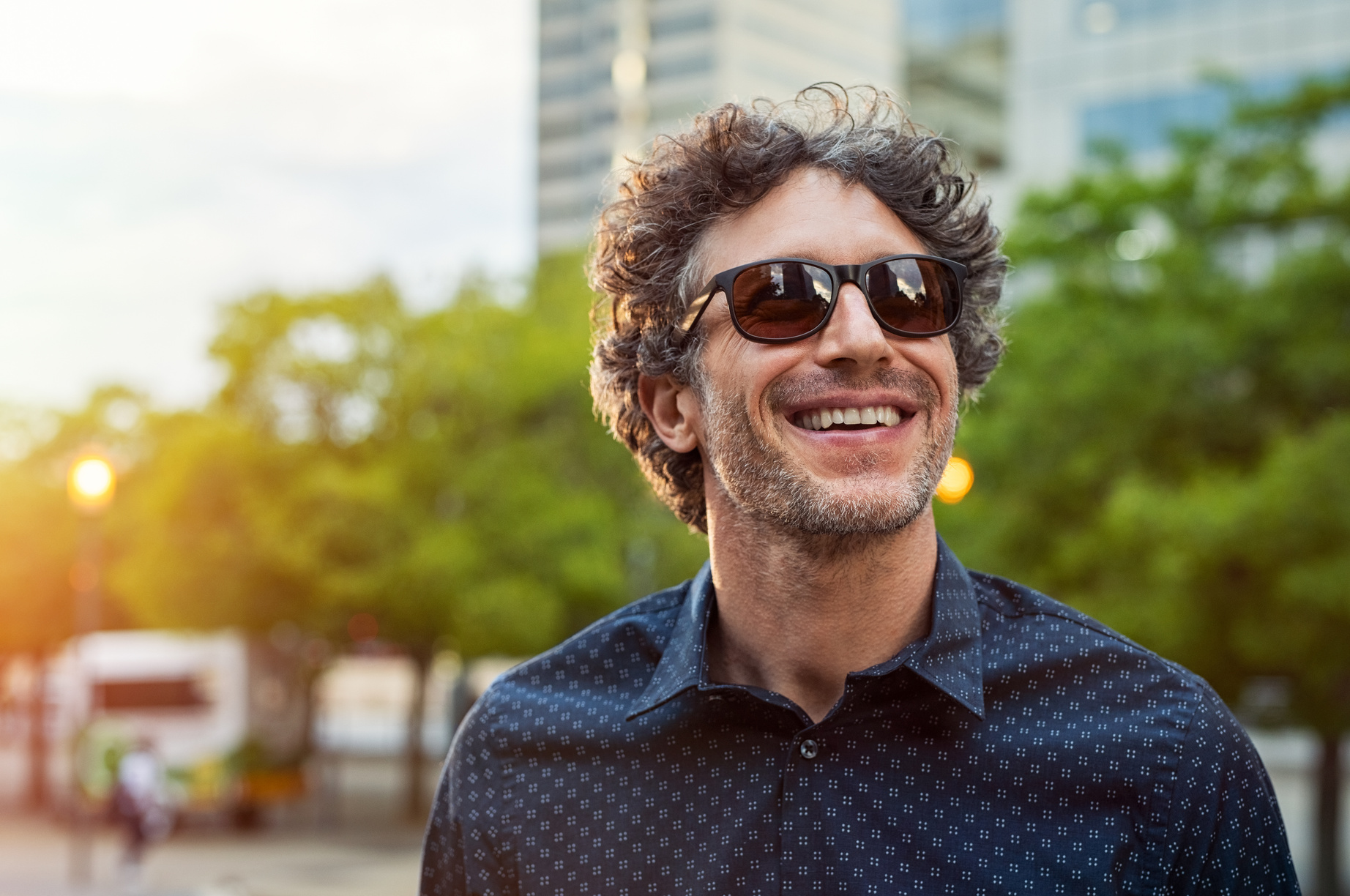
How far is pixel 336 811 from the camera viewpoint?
27.0 meters

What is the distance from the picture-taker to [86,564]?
55.0 ft

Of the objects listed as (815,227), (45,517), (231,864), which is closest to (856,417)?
(815,227)

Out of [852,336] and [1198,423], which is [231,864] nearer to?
[1198,423]

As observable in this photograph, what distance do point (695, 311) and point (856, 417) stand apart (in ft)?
1.21

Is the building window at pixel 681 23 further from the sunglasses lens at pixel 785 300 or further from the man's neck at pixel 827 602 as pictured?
the man's neck at pixel 827 602

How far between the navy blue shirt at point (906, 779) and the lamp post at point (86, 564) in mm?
11965

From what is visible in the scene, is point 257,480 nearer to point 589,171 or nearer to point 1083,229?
point 1083,229

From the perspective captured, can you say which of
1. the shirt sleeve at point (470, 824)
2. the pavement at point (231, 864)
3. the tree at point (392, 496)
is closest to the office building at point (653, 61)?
the tree at point (392, 496)

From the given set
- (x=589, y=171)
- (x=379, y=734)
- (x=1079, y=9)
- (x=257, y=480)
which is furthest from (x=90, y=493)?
(x=589, y=171)

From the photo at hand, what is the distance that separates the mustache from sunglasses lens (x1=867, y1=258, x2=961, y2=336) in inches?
3.1

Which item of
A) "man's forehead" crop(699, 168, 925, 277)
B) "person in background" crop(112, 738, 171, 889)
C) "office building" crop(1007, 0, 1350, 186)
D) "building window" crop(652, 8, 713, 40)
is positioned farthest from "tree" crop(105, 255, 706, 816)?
"building window" crop(652, 8, 713, 40)

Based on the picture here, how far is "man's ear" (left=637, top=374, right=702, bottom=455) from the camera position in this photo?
97.0 inches

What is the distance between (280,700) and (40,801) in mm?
7461

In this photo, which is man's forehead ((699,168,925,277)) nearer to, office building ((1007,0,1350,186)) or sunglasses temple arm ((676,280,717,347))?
sunglasses temple arm ((676,280,717,347))
